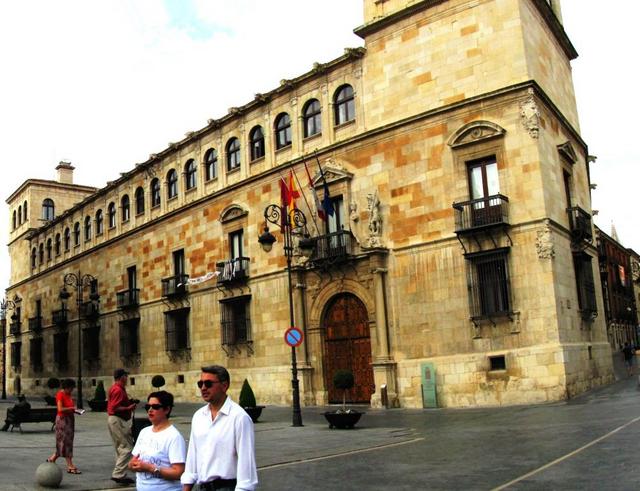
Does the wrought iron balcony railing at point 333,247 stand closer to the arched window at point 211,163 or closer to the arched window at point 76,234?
the arched window at point 211,163

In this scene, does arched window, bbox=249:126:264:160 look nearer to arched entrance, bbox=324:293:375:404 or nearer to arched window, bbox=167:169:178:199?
arched window, bbox=167:169:178:199

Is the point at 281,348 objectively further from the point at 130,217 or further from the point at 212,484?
the point at 212,484

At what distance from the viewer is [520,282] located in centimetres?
2266

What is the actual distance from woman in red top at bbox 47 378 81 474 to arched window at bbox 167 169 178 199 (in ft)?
82.6

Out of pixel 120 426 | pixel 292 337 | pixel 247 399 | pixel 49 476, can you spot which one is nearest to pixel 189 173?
pixel 247 399

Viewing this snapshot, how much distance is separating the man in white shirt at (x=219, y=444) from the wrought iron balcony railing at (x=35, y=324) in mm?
52690

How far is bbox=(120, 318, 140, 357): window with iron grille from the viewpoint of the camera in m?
39.8

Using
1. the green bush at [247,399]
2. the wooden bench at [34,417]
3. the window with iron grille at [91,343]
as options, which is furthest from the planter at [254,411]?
the window with iron grille at [91,343]

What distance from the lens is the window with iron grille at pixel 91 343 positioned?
44.2m

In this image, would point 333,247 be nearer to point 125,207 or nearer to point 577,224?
point 577,224

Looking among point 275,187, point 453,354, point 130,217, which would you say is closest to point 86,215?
point 130,217

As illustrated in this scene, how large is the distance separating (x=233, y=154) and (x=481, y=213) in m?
14.9

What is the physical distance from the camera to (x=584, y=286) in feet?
84.8

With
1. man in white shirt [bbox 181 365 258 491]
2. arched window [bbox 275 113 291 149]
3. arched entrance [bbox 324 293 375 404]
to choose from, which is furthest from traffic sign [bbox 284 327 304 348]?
man in white shirt [bbox 181 365 258 491]
